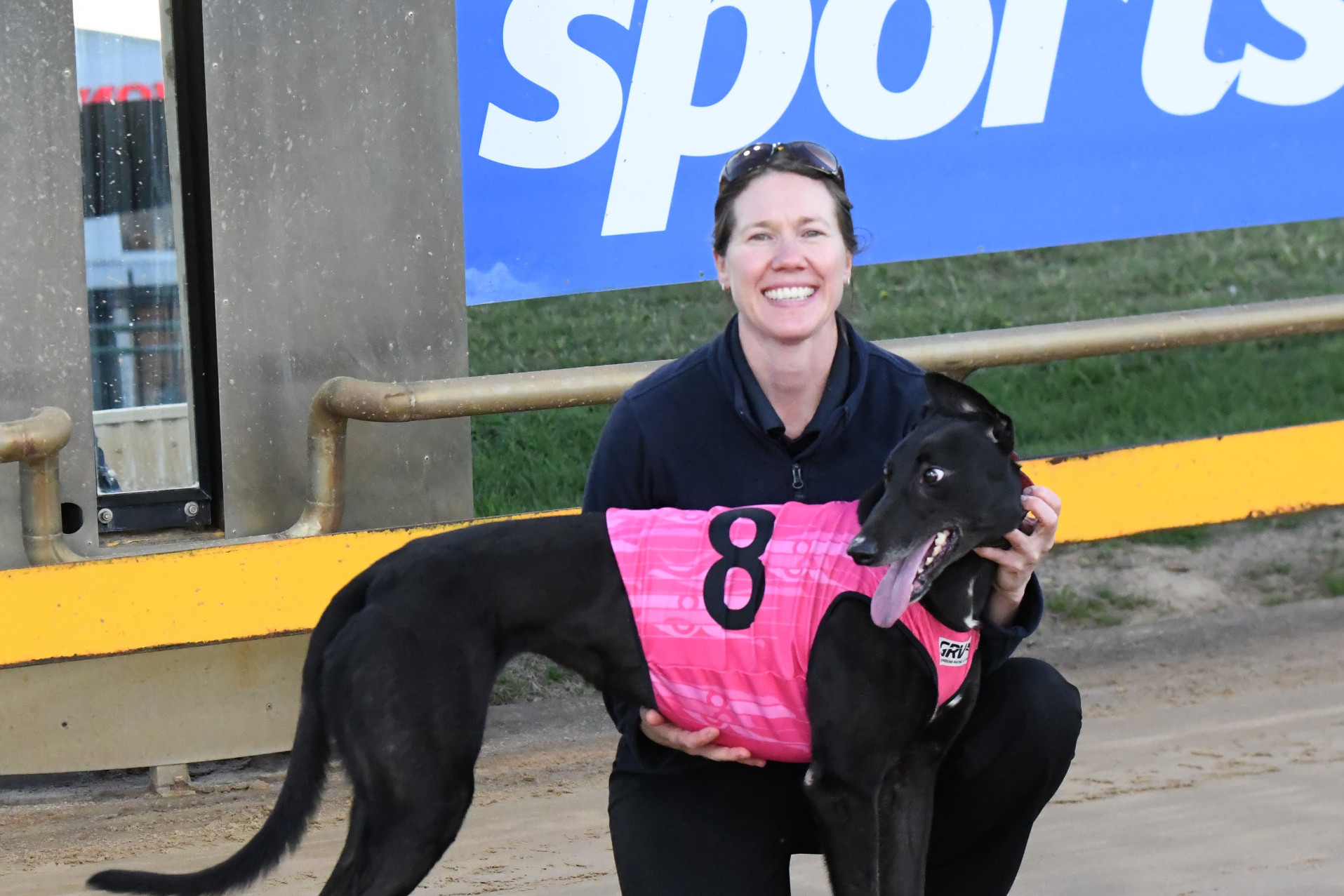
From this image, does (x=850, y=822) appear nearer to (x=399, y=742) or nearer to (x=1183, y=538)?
(x=399, y=742)

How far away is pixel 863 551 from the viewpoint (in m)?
2.09

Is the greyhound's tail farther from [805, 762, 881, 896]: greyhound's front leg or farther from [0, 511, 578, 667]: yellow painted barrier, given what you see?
[0, 511, 578, 667]: yellow painted barrier

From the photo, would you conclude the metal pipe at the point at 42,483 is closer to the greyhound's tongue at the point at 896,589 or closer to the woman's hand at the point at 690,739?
the woman's hand at the point at 690,739

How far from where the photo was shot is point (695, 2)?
4070mm

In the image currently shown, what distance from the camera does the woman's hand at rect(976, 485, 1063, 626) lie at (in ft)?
7.39

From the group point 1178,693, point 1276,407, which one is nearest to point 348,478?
point 1178,693

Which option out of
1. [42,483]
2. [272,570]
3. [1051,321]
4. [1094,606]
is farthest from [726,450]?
[1051,321]

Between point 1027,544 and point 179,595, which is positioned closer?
point 1027,544

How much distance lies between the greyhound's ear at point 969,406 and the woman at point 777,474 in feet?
0.62

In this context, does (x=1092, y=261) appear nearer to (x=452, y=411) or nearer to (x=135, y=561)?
(x=452, y=411)

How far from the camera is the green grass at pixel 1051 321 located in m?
5.99

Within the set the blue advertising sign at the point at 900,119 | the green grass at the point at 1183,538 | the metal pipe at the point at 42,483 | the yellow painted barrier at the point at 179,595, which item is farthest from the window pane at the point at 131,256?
the green grass at the point at 1183,538

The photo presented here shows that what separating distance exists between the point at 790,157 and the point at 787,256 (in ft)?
0.58

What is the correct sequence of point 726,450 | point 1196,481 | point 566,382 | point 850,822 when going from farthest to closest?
point 1196,481 → point 566,382 → point 726,450 → point 850,822
